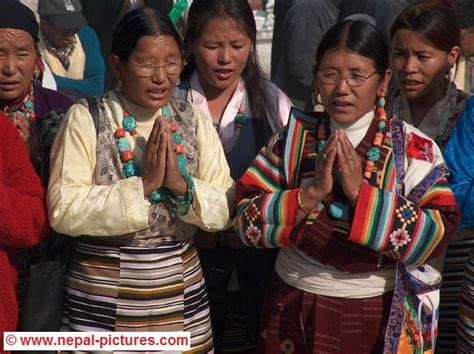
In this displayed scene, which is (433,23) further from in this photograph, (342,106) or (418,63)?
(342,106)

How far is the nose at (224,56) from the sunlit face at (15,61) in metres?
0.79

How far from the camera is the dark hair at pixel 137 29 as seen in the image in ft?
11.2

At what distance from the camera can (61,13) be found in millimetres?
5930

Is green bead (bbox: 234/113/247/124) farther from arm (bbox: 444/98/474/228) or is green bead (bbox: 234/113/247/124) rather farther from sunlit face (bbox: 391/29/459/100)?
arm (bbox: 444/98/474/228)

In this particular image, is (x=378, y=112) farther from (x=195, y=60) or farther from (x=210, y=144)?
(x=195, y=60)

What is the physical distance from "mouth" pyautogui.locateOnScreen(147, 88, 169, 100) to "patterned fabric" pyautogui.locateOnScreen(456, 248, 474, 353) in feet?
4.51

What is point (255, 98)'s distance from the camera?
4086mm


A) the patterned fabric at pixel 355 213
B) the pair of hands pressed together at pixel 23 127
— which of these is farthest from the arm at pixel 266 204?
the pair of hands pressed together at pixel 23 127

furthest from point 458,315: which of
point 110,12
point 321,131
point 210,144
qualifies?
point 110,12

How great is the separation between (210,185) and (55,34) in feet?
9.22

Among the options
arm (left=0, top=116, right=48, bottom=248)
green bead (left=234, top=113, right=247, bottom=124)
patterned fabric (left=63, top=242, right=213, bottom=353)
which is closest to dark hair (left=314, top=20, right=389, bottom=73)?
green bead (left=234, top=113, right=247, bottom=124)

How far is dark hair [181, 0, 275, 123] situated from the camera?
3.90m

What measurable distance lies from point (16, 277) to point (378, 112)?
1.56 metres

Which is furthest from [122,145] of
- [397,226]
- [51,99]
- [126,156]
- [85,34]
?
[85,34]
